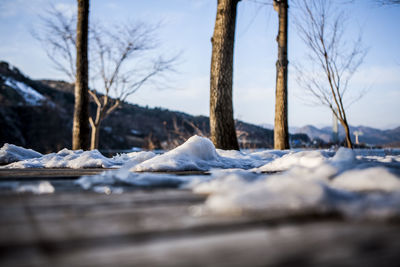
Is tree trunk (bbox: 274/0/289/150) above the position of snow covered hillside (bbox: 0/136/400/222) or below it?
above

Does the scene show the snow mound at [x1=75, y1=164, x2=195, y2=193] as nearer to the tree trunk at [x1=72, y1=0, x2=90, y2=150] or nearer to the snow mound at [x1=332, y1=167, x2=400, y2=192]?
the snow mound at [x1=332, y1=167, x2=400, y2=192]

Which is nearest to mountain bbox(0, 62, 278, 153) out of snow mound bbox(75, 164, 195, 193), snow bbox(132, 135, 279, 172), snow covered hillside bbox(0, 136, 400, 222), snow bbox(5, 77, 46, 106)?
snow bbox(5, 77, 46, 106)

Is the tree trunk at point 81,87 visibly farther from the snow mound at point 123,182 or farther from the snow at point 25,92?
the snow at point 25,92

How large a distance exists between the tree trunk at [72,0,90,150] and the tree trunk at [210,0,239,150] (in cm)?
262

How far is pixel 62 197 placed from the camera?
2.66 ft

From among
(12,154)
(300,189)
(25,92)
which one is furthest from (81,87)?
(25,92)

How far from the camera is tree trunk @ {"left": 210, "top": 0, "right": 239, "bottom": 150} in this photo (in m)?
4.34

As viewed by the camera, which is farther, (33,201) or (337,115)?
(337,115)

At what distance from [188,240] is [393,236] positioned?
14.7 inches

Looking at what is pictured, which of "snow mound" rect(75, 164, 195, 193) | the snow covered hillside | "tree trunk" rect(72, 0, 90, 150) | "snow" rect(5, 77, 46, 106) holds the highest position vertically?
"snow" rect(5, 77, 46, 106)

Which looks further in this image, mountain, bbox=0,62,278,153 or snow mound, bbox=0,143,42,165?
mountain, bbox=0,62,278,153

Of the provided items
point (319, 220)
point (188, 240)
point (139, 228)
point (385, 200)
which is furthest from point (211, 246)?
point (385, 200)

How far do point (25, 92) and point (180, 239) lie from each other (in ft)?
112

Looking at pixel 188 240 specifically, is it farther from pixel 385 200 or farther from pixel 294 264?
pixel 385 200
